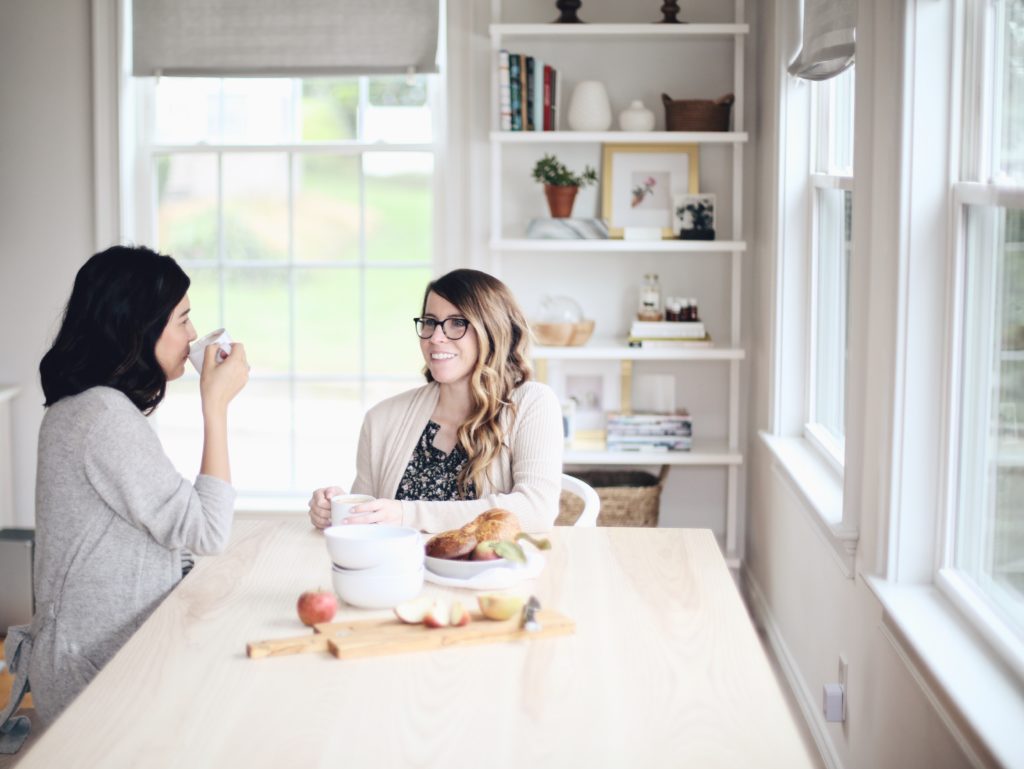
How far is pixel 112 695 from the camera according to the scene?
157cm

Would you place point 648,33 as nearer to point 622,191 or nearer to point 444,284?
point 622,191

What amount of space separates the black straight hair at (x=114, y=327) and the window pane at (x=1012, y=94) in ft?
4.58

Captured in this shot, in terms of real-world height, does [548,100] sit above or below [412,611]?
above

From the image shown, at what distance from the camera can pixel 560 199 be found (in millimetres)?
4223

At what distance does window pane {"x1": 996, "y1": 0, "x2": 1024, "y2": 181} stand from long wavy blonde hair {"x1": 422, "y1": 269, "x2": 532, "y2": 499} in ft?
3.43

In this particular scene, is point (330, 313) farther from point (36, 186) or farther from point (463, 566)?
point (463, 566)

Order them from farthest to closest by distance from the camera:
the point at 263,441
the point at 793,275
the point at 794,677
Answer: the point at 263,441 → the point at 793,275 → the point at 794,677

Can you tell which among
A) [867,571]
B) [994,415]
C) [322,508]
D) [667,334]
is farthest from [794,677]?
[322,508]

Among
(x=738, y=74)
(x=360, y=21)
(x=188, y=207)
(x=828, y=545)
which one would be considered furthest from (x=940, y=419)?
(x=188, y=207)

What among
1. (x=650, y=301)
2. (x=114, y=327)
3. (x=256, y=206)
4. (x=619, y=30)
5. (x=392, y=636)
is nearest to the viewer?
(x=392, y=636)

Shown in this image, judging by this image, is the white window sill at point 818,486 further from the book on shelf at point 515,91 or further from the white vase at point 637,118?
the book on shelf at point 515,91

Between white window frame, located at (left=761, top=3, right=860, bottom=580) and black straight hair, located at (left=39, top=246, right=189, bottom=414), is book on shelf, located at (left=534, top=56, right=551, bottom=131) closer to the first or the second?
white window frame, located at (left=761, top=3, right=860, bottom=580)

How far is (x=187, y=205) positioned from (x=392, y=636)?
10.4 feet

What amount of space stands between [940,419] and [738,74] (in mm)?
2121
